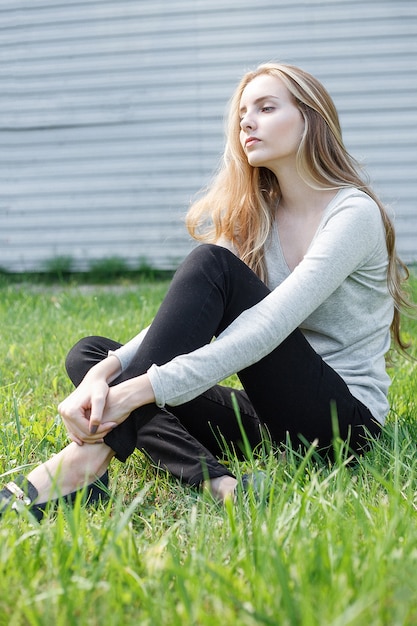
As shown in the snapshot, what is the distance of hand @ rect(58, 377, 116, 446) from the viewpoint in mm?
1815

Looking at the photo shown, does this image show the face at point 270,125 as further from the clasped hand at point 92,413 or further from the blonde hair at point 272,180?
the clasped hand at point 92,413

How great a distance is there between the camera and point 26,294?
5.46 m

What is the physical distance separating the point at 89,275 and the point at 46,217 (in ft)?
2.29

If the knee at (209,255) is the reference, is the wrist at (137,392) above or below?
below

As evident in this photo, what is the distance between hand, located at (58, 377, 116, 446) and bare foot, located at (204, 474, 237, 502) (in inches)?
11.2

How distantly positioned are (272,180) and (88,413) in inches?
43.0

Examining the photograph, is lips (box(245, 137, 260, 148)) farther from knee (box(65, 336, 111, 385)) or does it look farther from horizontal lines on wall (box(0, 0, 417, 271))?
horizontal lines on wall (box(0, 0, 417, 271))

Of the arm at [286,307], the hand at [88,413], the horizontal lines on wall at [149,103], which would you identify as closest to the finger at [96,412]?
Answer: the hand at [88,413]

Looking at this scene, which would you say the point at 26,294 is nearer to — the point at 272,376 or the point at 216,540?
the point at 272,376

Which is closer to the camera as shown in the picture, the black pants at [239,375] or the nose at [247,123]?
the black pants at [239,375]

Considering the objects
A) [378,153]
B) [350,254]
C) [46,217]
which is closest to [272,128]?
[350,254]

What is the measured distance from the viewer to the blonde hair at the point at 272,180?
237 cm

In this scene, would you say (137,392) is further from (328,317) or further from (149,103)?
(149,103)

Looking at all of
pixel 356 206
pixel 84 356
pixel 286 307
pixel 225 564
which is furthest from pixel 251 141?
pixel 225 564
